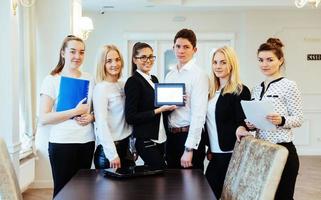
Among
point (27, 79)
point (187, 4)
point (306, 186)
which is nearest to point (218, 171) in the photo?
point (27, 79)

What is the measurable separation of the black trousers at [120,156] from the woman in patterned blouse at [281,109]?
68cm

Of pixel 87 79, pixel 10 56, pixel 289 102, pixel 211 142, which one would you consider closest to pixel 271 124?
pixel 289 102

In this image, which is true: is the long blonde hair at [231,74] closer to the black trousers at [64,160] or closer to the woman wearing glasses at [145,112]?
the woman wearing glasses at [145,112]

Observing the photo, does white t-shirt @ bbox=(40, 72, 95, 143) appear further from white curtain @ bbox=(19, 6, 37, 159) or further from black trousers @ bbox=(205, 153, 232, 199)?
white curtain @ bbox=(19, 6, 37, 159)

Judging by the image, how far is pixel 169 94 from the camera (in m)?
2.42

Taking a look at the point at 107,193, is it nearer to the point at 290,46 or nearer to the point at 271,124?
the point at 271,124

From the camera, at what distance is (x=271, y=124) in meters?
2.23

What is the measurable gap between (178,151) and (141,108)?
0.36 m

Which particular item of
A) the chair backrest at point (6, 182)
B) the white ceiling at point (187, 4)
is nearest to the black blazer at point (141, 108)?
the chair backrest at point (6, 182)

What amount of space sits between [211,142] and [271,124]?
0.45 m

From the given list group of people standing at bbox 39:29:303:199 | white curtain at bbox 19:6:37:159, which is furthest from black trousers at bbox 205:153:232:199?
white curtain at bbox 19:6:37:159

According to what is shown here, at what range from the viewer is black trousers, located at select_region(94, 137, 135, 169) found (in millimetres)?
2463

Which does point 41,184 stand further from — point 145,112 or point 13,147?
point 145,112

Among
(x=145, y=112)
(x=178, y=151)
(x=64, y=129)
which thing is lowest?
(x=178, y=151)
